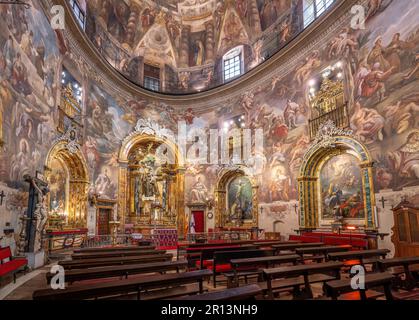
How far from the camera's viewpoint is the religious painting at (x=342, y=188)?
12.8 metres

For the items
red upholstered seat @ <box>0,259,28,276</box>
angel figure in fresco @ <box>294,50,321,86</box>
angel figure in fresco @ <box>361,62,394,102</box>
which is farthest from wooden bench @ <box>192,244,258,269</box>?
angel figure in fresco @ <box>294,50,321,86</box>

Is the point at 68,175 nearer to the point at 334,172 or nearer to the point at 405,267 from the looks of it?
the point at 334,172

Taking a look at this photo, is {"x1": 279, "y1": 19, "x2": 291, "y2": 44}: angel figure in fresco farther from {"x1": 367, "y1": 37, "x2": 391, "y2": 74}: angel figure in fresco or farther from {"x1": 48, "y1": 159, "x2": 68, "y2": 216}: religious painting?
{"x1": 48, "y1": 159, "x2": 68, "y2": 216}: religious painting

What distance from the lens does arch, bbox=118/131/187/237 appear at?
18.6m

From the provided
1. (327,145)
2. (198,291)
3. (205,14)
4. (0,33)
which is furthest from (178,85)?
(198,291)

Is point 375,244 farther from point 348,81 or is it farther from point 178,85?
point 178,85

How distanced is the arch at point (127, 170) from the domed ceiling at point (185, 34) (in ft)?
14.6

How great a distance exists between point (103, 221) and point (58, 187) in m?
3.78

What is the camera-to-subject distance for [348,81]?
1305 cm

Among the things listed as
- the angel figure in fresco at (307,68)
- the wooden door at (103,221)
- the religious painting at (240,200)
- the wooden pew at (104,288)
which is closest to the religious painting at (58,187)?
the wooden door at (103,221)

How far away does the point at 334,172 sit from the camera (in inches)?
555

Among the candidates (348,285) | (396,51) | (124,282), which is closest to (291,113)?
(396,51)

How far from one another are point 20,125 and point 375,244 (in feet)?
44.8

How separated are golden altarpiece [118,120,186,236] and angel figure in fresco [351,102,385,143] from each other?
1236 centimetres
